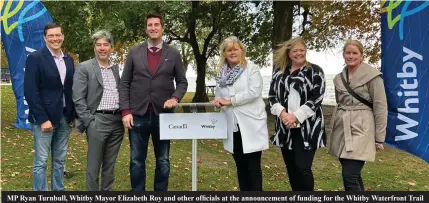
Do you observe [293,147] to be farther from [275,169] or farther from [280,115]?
[275,169]

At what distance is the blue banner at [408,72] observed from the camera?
446 centimetres

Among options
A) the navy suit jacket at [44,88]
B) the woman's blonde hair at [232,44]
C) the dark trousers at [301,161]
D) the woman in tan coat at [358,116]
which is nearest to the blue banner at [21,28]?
the navy suit jacket at [44,88]

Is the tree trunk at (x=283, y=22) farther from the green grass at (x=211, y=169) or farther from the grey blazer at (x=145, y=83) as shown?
the grey blazer at (x=145, y=83)

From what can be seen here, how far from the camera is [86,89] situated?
4.36 m

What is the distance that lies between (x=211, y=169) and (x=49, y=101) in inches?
144

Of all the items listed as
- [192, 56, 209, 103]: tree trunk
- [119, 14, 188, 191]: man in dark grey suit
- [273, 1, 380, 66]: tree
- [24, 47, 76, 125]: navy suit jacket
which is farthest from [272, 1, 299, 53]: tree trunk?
[24, 47, 76, 125]: navy suit jacket

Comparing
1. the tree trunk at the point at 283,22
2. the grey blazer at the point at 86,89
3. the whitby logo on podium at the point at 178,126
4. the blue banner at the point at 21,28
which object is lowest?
the whitby logo on podium at the point at 178,126

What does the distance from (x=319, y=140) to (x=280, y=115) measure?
17.7 inches

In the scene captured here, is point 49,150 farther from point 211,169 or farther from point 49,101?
point 211,169

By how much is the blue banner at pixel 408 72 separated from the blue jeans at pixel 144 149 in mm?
2489

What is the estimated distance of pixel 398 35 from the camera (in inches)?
178

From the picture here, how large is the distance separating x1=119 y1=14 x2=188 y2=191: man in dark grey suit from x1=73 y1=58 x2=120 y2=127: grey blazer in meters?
0.25

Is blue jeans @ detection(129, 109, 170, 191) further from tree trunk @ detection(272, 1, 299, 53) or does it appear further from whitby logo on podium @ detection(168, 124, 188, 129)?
tree trunk @ detection(272, 1, 299, 53)
